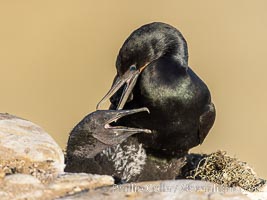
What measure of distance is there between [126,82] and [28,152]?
74.8 inches

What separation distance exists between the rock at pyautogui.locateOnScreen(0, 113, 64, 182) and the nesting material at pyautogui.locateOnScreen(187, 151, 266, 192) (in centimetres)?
159

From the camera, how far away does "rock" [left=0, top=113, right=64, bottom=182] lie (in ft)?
21.7

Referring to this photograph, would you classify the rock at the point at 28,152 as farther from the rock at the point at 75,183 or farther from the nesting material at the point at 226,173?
the nesting material at the point at 226,173

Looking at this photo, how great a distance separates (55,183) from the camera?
638cm

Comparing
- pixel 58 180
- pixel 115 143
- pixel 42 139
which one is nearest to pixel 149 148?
pixel 115 143

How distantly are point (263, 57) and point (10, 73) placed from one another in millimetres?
4370

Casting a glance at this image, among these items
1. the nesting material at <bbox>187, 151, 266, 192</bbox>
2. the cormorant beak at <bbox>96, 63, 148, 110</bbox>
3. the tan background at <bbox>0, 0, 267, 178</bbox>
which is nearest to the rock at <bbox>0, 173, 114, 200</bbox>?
the nesting material at <bbox>187, 151, 266, 192</bbox>

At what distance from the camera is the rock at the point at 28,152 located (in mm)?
6613

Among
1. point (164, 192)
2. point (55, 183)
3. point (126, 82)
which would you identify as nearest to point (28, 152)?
point (55, 183)

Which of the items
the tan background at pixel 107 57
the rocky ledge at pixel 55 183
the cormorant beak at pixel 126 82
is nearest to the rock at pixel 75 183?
the rocky ledge at pixel 55 183

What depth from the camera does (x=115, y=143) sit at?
8.44 m

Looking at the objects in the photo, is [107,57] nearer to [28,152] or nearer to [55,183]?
[28,152]

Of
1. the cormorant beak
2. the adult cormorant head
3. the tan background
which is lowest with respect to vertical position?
the tan background

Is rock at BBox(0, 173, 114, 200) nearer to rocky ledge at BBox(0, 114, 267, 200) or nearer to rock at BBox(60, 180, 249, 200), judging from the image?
rocky ledge at BBox(0, 114, 267, 200)
